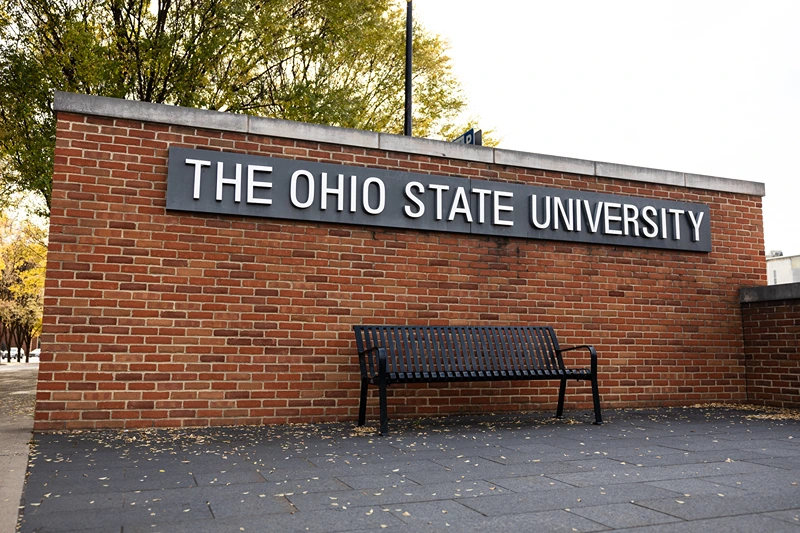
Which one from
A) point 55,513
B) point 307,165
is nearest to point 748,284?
point 307,165

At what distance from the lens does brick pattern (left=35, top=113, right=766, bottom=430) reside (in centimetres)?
625

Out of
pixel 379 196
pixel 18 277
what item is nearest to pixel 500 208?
pixel 379 196

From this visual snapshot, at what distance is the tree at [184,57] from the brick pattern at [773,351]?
9.02 metres

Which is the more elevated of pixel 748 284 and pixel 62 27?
pixel 62 27

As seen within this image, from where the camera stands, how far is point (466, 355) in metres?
7.05

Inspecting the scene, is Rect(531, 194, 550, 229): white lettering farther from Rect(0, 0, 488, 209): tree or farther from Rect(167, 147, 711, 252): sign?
Rect(0, 0, 488, 209): tree

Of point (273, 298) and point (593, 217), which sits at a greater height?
point (593, 217)

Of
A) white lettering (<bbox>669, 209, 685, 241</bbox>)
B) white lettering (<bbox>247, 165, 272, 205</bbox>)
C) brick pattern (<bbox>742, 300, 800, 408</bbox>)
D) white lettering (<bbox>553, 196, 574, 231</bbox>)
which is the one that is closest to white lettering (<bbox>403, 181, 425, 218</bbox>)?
white lettering (<bbox>247, 165, 272, 205</bbox>)

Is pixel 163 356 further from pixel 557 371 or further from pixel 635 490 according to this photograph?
pixel 635 490

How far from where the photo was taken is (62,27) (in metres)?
13.3

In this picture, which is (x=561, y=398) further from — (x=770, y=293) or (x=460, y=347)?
(x=770, y=293)

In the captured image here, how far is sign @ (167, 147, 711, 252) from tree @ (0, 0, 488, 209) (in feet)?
23.0

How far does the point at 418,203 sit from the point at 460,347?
1667 millimetres

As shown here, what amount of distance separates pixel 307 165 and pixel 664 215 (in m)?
4.67
